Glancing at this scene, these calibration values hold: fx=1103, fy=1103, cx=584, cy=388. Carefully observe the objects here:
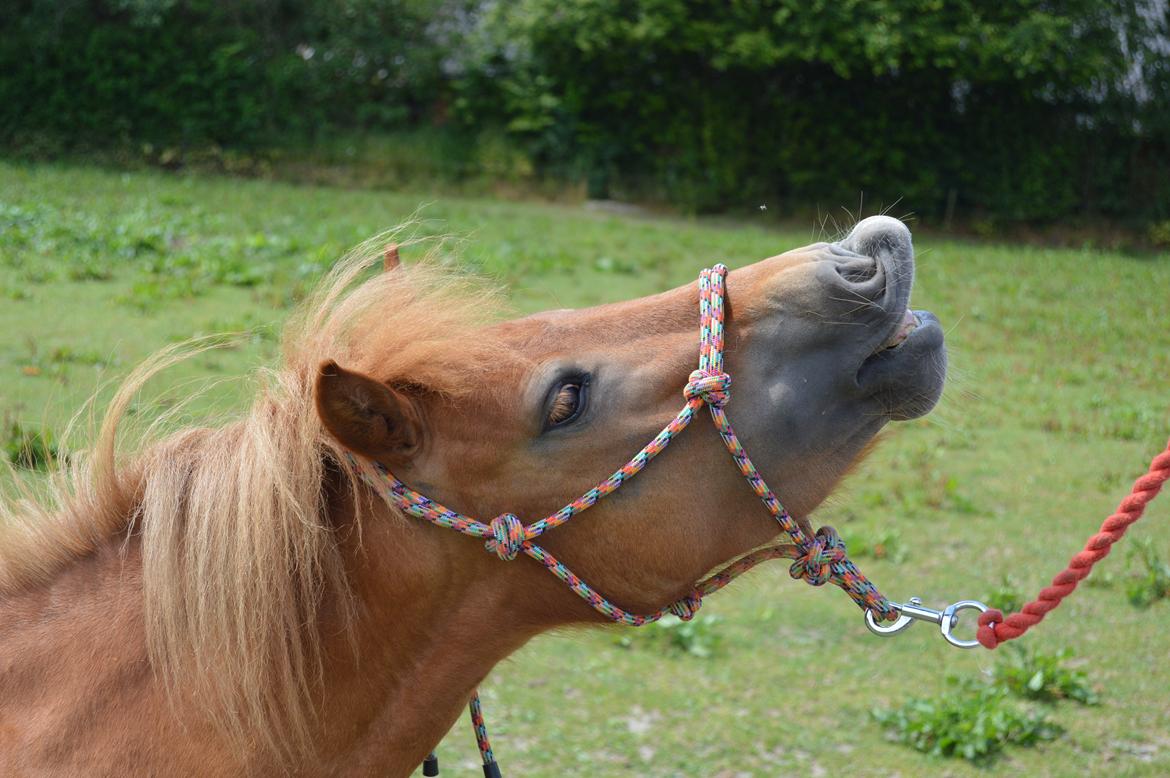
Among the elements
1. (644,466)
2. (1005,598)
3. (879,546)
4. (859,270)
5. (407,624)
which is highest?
(859,270)

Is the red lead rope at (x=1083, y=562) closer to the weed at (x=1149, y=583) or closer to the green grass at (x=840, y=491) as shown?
the green grass at (x=840, y=491)

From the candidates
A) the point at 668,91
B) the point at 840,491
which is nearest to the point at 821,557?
the point at 840,491

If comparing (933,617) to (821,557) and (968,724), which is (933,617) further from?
(968,724)

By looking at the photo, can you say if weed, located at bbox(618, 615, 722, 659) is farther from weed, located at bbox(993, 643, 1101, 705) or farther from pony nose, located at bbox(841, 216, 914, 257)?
pony nose, located at bbox(841, 216, 914, 257)

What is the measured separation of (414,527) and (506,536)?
17 cm

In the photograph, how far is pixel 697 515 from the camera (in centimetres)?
193

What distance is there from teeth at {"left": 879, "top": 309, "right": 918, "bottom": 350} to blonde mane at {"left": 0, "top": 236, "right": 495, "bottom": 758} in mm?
747

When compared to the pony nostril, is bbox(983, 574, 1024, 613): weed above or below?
below

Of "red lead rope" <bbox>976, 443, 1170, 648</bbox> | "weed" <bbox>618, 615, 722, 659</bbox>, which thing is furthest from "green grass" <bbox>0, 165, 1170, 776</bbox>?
"red lead rope" <bbox>976, 443, 1170, 648</bbox>

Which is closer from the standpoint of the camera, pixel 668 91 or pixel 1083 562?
pixel 1083 562

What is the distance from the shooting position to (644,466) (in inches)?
75.0

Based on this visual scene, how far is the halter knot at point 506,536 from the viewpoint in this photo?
6.13ft

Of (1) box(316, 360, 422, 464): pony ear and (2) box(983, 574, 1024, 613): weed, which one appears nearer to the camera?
(1) box(316, 360, 422, 464): pony ear

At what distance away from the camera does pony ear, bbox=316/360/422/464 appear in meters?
1.73
